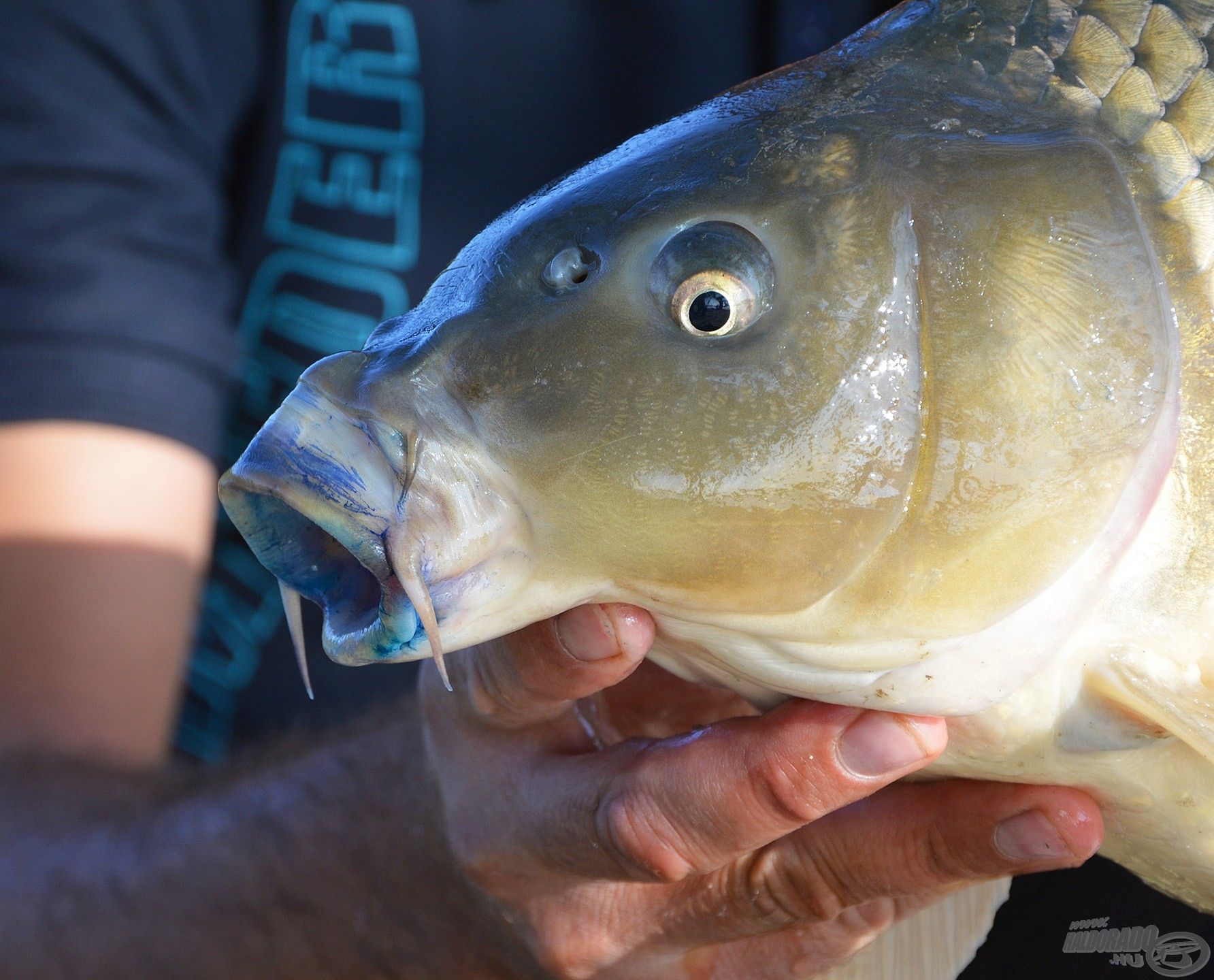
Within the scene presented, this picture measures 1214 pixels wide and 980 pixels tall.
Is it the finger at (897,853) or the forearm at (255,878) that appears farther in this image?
the forearm at (255,878)

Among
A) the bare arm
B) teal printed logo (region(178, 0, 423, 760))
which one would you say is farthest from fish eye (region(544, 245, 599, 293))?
teal printed logo (region(178, 0, 423, 760))

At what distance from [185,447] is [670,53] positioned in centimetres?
98

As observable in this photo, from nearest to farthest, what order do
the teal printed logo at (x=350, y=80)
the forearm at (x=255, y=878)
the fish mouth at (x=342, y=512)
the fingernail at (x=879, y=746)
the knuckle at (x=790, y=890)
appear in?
the fish mouth at (x=342, y=512)
the fingernail at (x=879, y=746)
the knuckle at (x=790, y=890)
the forearm at (x=255, y=878)
the teal printed logo at (x=350, y=80)

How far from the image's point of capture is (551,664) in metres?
0.67

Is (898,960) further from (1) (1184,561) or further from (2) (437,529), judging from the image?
(2) (437,529)

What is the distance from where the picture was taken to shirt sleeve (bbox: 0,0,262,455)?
1462 mm

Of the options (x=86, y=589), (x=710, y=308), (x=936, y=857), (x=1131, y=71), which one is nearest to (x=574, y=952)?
(x=936, y=857)

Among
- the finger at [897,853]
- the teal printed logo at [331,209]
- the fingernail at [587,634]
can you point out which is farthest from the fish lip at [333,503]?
the teal printed logo at [331,209]

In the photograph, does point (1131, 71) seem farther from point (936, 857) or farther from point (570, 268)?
point (936, 857)

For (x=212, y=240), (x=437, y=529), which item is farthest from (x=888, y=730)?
(x=212, y=240)

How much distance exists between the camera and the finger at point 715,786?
25.2 inches

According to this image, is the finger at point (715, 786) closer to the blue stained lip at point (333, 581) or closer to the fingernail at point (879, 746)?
the fingernail at point (879, 746)

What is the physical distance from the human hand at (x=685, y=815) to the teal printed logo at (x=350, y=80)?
1139 mm

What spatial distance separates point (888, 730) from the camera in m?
→ 0.63
